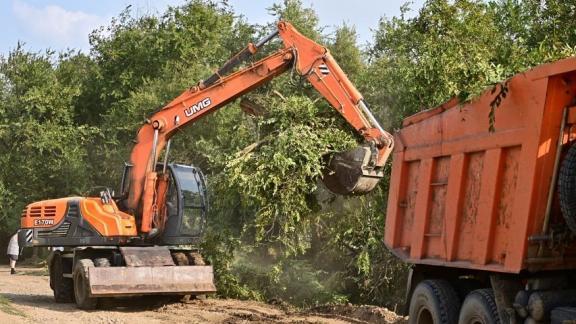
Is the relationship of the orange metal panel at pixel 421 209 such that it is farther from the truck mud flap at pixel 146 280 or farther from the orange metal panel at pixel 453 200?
the truck mud flap at pixel 146 280

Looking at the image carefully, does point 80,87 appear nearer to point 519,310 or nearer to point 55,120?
point 55,120

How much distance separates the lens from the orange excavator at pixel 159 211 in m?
13.8

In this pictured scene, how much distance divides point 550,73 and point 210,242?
1260 centimetres

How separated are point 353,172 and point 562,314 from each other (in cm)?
673

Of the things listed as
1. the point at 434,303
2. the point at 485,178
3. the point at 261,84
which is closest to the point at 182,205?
the point at 261,84

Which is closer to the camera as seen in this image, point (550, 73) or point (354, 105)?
point (550, 73)

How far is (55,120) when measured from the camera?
31266 millimetres

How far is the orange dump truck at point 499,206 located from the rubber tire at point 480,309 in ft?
0.04

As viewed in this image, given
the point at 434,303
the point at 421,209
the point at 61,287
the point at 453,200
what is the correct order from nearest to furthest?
the point at 453,200, the point at 434,303, the point at 421,209, the point at 61,287

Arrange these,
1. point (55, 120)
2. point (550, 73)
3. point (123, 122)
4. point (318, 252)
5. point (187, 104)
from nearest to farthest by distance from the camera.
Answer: point (550, 73) → point (187, 104) → point (318, 252) → point (123, 122) → point (55, 120)

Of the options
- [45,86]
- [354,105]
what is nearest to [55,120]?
[45,86]

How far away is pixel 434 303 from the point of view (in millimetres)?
8297

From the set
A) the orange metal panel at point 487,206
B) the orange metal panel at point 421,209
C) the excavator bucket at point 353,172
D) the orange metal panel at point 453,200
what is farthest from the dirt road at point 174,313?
the orange metal panel at point 487,206

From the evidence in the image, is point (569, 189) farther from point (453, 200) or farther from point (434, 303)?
point (434, 303)
